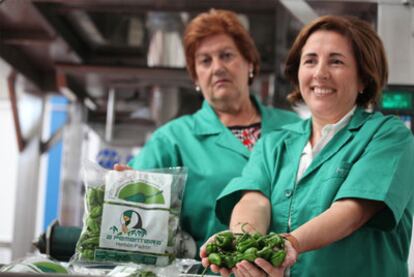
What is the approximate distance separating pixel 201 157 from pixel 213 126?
0.13 m

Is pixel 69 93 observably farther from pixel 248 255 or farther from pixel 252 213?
pixel 248 255

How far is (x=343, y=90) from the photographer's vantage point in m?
1.43

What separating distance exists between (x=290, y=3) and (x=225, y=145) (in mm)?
509

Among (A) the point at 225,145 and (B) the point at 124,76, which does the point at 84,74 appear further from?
(A) the point at 225,145

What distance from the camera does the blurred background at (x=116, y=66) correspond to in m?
1.80

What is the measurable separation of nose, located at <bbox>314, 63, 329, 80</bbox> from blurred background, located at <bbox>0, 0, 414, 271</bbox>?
426mm

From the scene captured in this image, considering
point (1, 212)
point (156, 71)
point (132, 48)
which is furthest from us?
point (1, 212)

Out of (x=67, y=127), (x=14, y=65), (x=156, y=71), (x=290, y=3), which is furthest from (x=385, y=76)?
(x=67, y=127)

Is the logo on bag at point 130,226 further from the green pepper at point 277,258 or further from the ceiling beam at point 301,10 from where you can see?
the ceiling beam at point 301,10

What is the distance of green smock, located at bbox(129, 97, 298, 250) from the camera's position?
1.88 meters

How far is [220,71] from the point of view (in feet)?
6.58

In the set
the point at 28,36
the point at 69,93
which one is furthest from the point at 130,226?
the point at 69,93

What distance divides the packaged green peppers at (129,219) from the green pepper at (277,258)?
1.33 ft

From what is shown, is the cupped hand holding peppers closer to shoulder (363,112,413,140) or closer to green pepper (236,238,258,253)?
green pepper (236,238,258,253)
